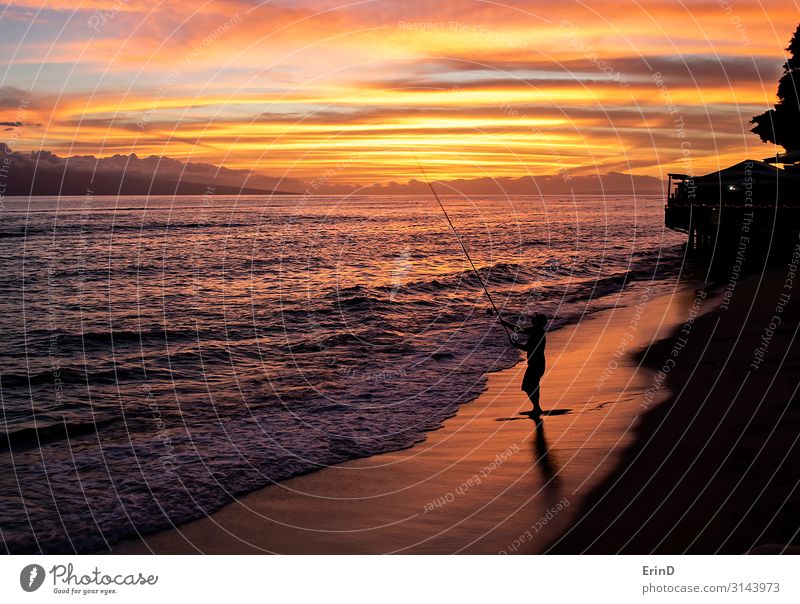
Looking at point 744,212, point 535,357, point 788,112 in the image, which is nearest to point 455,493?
point 535,357

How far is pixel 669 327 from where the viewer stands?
81.1ft

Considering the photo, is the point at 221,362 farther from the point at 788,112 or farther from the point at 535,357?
the point at 788,112

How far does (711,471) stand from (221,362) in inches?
683

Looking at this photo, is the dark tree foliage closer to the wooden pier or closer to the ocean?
the wooden pier

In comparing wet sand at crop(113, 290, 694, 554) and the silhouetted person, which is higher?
the silhouetted person

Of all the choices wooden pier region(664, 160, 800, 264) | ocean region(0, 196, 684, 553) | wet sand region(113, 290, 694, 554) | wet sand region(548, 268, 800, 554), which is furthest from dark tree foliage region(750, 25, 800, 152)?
wet sand region(113, 290, 694, 554)

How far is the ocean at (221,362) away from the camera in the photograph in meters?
12.3

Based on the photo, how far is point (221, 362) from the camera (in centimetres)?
2422

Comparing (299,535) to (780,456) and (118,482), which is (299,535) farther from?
(780,456)

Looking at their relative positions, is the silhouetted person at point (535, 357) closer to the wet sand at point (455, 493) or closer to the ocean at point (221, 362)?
the wet sand at point (455, 493)

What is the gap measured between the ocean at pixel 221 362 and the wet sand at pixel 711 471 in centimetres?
463

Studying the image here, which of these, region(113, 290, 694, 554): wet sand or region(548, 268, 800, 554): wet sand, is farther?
region(113, 290, 694, 554): wet sand

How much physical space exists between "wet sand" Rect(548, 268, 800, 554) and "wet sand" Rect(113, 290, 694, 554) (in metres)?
0.44

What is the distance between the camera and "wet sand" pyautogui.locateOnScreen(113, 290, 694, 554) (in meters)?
9.43
